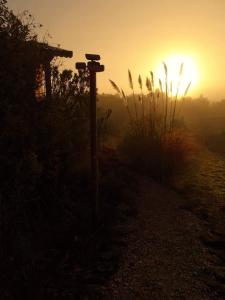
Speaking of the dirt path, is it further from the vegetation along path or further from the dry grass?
the dry grass

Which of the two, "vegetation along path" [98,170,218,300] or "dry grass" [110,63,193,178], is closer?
"vegetation along path" [98,170,218,300]

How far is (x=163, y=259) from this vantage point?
6.23 m

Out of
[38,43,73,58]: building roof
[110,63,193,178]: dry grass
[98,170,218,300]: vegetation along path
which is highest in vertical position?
[38,43,73,58]: building roof

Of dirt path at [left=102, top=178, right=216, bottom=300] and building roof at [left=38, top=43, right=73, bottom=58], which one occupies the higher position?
building roof at [left=38, top=43, right=73, bottom=58]

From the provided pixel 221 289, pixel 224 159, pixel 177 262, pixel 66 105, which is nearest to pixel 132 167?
pixel 66 105

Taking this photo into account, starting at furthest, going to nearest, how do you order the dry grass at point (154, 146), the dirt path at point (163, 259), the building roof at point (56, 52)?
the dry grass at point (154, 146), the building roof at point (56, 52), the dirt path at point (163, 259)

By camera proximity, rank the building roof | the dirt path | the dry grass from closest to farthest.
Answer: the dirt path
the building roof
the dry grass

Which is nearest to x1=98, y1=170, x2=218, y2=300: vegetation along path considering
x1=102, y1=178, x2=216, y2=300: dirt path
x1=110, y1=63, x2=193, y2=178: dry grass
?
x1=102, y1=178, x2=216, y2=300: dirt path

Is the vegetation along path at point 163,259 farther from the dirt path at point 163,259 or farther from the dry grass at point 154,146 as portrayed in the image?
the dry grass at point 154,146

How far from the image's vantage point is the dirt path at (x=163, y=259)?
534 centimetres

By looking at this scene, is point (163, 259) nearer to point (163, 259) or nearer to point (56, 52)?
point (163, 259)

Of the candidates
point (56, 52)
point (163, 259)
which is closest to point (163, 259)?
point (163, 259)

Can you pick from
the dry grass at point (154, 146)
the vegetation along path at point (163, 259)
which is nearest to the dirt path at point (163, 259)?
the vegetation along path at point (163, 259)

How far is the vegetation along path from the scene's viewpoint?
5344 millimetres
